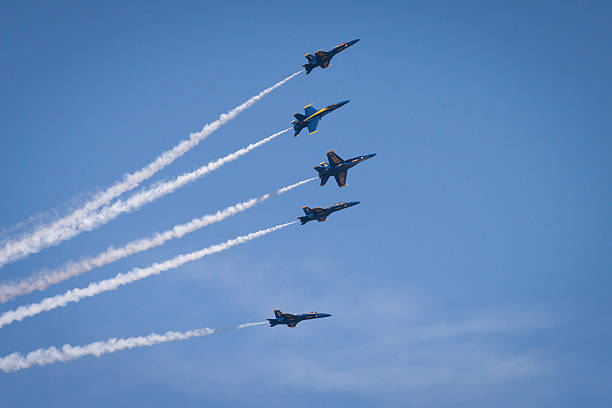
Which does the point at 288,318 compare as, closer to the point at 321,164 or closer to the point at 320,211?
the point at 320,211

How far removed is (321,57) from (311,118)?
10331 millimetres

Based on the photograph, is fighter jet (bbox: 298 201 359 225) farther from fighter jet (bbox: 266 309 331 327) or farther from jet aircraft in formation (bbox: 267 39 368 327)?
fighter jet (bbox: 266 309 331 327)

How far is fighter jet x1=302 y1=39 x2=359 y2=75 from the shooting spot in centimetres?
10020

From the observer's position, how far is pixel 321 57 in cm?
10050

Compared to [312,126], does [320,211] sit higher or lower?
lower

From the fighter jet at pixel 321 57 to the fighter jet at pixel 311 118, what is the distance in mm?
6785

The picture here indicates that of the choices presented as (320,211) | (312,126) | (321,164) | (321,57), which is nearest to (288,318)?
(320,211)

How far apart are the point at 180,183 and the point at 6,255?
2735 centimetres

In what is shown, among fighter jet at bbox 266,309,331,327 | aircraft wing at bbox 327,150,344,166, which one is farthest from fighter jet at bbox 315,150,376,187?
fighter jet at bbox 266,309,331,327

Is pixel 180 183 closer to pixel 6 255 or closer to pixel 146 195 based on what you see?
pixel 146 195

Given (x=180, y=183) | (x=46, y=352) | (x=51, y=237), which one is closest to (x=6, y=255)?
(x=51, y=237)

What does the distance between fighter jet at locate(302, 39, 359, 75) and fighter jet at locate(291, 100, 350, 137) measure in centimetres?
678

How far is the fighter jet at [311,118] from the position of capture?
328ft

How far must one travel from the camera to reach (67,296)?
89812mm
